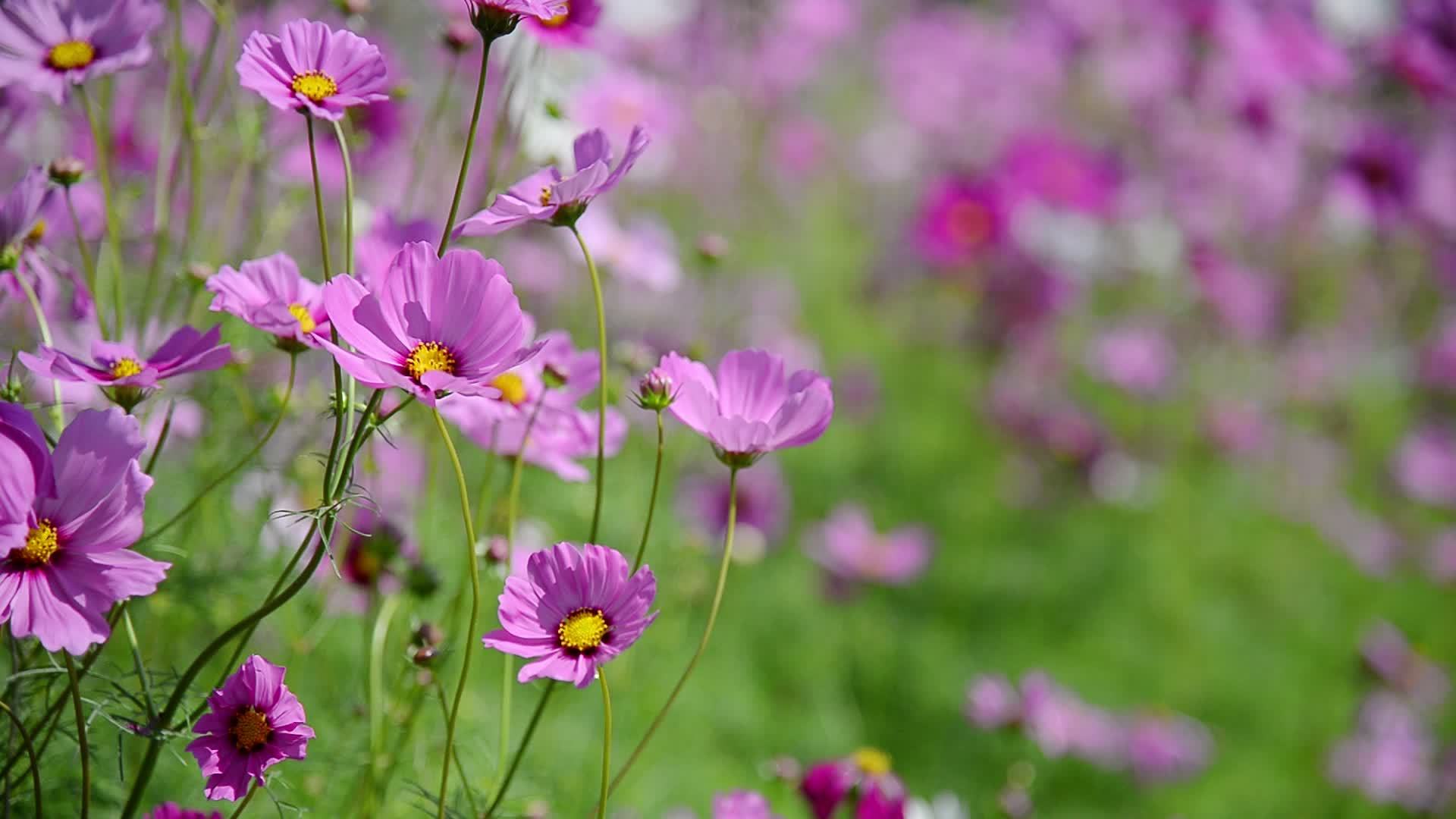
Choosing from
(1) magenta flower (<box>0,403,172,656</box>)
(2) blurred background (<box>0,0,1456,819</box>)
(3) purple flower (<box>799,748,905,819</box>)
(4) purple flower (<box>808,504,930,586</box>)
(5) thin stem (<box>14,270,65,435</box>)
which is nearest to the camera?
(1) magenta flower (<box>0,403,172,656</box>)

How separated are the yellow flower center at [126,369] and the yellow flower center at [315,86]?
15cm

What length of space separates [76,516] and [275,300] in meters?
0.13

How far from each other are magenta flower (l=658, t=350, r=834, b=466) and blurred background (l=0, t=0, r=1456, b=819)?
0.21 metres

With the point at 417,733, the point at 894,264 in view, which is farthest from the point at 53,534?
the point at 894,264

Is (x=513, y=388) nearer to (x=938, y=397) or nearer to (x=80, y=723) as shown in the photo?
(x=80, y=723)

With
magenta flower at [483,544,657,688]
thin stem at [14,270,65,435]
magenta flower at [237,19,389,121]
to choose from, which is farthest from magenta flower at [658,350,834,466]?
thin stem at [14,270,65,435]

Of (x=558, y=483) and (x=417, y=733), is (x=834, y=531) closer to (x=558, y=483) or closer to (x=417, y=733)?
(x=558, y=483)

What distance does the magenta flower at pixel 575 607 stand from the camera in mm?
492

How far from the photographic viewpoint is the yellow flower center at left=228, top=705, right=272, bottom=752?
A: 0.47 metres

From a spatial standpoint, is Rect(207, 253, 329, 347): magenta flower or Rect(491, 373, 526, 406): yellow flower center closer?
Rect(207, 253, 329, 347): magenta flower

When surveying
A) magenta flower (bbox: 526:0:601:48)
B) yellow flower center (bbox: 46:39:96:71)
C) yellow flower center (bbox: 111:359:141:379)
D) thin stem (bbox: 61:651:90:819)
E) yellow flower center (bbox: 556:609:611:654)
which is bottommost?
thin stem (bbox: 61:651:90:819)

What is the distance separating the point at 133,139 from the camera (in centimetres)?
118

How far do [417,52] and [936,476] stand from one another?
1.29m

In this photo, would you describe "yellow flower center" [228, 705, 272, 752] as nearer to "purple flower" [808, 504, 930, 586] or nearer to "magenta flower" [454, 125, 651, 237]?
"magenta flower" [454, 125, 651, 237]
